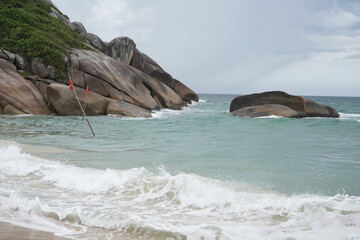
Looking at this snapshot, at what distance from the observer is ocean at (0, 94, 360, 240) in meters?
4.09

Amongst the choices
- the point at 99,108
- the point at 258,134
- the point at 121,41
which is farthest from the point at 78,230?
the point at 121,41

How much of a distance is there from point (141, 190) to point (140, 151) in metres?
4.37

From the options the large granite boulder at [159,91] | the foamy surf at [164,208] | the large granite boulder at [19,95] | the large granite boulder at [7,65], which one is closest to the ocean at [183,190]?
the foamy surf at [164,208]

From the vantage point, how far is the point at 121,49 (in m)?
36.9

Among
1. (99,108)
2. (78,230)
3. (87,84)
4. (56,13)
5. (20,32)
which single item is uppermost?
(56,13)

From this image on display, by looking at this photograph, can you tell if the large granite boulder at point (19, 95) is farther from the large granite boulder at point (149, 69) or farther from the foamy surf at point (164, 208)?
the large granite boulder at point (149, 69)

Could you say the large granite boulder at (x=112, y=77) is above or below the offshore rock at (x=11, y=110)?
above

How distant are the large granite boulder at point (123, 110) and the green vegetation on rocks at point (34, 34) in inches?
189

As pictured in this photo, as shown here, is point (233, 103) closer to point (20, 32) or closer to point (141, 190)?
point (20, 32)

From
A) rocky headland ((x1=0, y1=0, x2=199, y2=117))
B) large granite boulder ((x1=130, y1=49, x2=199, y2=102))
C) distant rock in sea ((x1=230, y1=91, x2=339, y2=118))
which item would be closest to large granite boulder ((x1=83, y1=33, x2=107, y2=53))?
large granite boulder ((x1=130, y1=49, x2=199, y2=102))

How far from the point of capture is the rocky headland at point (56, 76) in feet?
69.0

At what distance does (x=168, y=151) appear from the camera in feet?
33.1

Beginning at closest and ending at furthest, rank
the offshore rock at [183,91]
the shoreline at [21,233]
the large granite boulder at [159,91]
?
1. the shoreline at [21,233]
2. the large granite boulder at [159,91]
3. the offshore rock at [183,91]

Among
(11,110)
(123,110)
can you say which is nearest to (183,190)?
(11,110)
